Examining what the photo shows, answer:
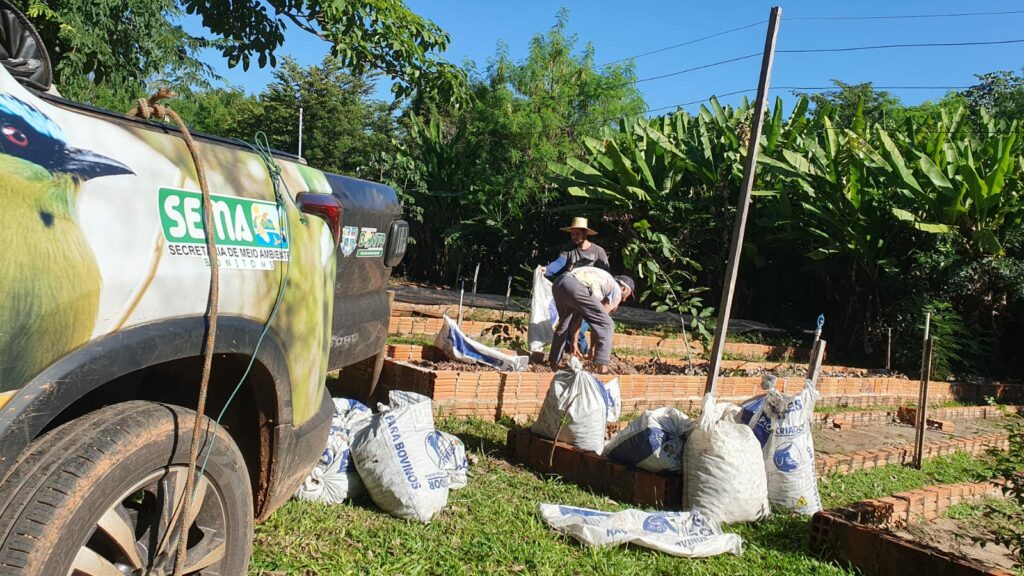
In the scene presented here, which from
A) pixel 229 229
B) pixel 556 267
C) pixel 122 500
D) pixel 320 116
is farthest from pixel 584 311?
pixel 320 116

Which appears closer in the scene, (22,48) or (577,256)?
(22,48)

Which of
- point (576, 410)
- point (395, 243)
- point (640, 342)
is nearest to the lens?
point (395, 243)

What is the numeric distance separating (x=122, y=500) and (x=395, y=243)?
6.72 ft

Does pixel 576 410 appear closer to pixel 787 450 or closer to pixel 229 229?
pixel 787 450

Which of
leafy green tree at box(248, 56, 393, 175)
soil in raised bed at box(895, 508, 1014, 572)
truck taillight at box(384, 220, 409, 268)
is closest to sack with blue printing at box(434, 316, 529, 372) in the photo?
truck taillight at box(384, 220, 409, 268)

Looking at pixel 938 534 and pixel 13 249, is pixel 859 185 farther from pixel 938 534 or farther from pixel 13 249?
pixel 13 249

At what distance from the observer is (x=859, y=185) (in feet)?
43.4

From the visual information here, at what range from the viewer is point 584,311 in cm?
796

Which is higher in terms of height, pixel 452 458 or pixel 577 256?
pixel 577 256

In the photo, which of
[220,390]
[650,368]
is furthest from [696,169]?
[220,390]

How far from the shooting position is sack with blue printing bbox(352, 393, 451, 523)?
4199mm

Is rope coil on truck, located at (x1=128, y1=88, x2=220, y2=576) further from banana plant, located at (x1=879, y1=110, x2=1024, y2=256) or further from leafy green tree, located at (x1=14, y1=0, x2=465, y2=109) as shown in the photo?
banana plant, located at (x1=879, y1=110, x2=1024, y2=256)

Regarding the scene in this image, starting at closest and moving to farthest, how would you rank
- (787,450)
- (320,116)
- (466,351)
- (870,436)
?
(787,450)
(466,351)
(870,436)
(320,116)

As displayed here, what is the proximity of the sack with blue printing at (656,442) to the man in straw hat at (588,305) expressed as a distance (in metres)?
2.80
